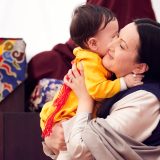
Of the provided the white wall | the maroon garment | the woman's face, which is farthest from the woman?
the white wall

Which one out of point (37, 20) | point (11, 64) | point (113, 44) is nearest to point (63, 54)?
point (11, 64)

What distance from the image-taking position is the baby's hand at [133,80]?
1625mm

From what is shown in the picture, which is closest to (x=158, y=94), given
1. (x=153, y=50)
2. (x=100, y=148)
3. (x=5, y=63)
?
(x=153, y=50)

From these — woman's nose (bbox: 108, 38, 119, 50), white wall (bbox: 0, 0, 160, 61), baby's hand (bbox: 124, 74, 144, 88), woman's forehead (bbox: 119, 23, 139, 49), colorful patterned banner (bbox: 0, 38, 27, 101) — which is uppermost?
woman's forehead (bbox: 119, 23, 139, 49)

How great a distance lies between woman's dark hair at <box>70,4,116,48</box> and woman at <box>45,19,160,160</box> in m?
0.12

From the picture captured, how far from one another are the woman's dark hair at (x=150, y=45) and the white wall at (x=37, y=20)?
171 centimetres

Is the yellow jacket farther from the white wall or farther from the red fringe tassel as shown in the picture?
the white wall

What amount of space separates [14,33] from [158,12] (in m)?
1.09

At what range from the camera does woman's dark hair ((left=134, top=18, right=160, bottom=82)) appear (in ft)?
5.21

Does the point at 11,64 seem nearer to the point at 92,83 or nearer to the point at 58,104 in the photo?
the point at 58,104

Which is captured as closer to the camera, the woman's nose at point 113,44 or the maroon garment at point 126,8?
the woman's nose at point 113,44

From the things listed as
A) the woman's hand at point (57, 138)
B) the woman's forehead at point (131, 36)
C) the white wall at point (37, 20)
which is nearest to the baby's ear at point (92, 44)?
the woman's forehead at point (131, 36)

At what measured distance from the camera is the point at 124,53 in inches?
63.9

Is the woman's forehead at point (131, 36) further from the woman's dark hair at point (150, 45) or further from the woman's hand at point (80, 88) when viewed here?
the woman's hand at point (80, 88)
